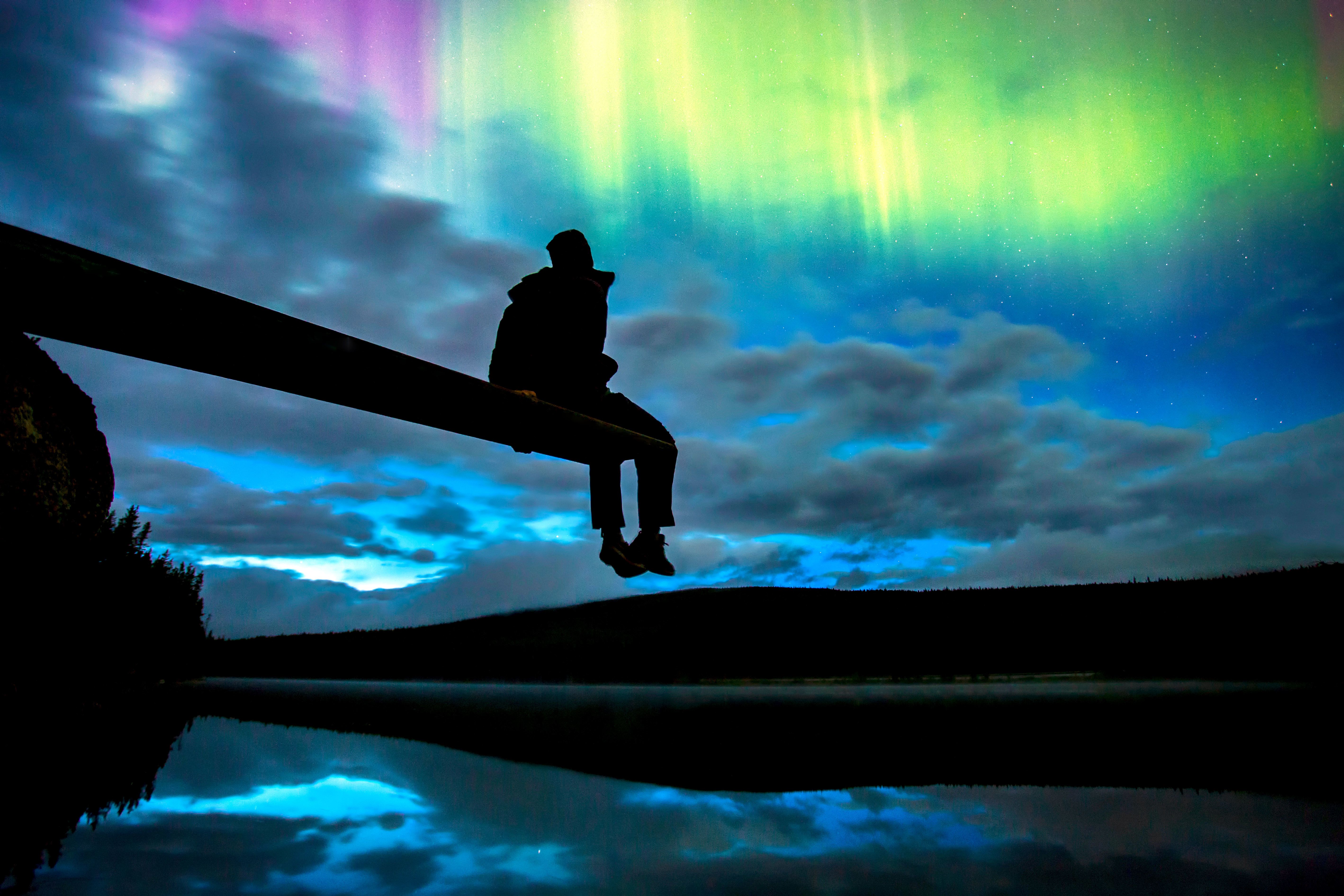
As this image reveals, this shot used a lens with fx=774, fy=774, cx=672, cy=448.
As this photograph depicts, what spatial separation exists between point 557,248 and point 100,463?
1271cm

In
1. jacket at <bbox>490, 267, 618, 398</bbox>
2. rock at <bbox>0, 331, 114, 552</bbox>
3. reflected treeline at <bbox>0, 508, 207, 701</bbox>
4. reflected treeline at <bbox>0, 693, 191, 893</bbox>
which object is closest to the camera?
jacket at <bbox>490, 267, 618, 398</bbox>

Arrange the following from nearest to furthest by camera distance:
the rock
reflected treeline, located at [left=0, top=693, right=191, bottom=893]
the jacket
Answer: the jacket → reflected treeline, located at [left=0, top=693, right=191, bottom=893] → the rock

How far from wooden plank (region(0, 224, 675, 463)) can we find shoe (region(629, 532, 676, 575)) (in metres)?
1.89

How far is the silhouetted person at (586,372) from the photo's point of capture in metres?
5.57

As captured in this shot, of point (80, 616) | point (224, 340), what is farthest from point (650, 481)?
point (80, 616)

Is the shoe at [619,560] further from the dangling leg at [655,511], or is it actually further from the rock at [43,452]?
the rock at [43,452]

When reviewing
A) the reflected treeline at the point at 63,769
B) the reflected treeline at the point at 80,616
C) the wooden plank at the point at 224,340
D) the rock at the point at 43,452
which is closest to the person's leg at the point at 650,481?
the wooden plank at the point at 224,340

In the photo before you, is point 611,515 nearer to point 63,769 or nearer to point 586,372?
point 586,372

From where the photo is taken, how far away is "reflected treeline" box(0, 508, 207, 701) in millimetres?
14688

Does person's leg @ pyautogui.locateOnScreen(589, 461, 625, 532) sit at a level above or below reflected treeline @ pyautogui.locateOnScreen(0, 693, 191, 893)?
above

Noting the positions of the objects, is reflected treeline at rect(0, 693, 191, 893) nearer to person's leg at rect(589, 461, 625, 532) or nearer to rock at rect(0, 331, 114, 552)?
rock at rect(0, 331, 114, 552)

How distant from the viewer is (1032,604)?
13262 centimetres

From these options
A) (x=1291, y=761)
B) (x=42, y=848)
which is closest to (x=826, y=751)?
(x=1291, y=761)

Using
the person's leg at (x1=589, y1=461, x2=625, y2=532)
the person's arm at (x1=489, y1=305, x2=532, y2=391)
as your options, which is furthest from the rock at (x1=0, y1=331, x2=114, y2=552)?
the person's leg at (x1=589, y1=461, x2=625, y2=532)
